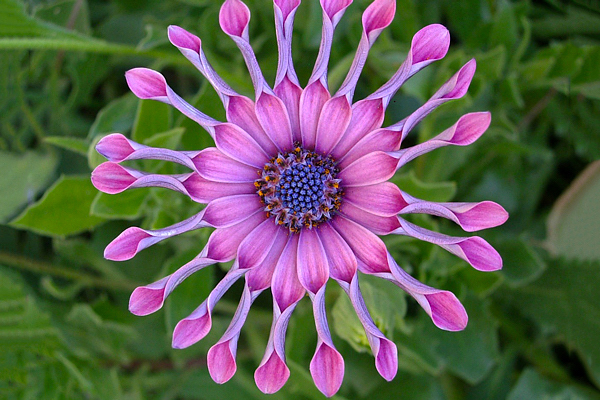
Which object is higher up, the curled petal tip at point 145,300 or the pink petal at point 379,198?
the pink petal at point 379,198

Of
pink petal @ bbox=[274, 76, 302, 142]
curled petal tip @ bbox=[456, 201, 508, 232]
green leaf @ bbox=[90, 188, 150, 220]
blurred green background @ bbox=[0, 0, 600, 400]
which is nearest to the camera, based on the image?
curled petal tip @ bbox=[456, 201, 508, 232]

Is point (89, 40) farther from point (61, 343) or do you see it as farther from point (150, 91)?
point (61, 343)

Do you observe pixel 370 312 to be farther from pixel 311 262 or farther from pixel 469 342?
pixel 469 342

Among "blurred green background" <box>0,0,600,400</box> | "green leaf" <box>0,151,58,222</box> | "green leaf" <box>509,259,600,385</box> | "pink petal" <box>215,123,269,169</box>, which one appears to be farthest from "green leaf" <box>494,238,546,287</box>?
"green leaf" <box>0,151,58,222</box>

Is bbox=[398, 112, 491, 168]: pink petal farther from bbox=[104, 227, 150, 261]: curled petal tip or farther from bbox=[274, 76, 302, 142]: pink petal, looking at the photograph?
bbox=[104, 227, 150, 261]: curled petal tip

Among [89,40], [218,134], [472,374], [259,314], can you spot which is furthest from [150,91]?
[472,374]

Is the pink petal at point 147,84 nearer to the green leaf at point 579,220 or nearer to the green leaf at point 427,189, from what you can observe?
the green leaf at point 427,189

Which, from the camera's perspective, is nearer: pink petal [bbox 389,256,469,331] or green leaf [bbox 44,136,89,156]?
pink petal [bbox 389,256,469,331]

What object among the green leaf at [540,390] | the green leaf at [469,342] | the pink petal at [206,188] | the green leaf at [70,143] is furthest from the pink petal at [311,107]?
the green leaf at [540,390]
